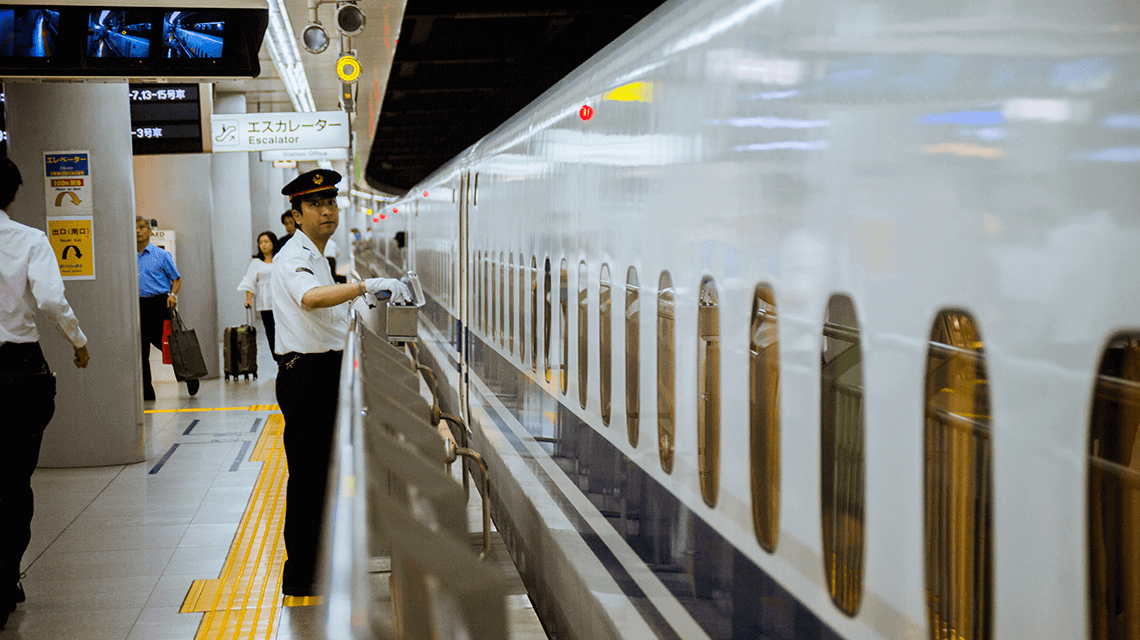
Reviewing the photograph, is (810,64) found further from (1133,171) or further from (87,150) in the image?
(87,150)

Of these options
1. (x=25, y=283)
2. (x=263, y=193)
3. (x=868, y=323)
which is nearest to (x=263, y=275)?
(x=25, y=283)

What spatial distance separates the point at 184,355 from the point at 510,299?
20.6 feet

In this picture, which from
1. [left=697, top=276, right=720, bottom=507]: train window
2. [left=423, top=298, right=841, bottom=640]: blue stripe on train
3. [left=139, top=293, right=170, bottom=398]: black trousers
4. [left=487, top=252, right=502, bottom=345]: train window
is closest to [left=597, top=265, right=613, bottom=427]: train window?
[left=423, top=298, right=841, bottom=640]: blue stripe on train

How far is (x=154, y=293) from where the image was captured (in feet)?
39.7

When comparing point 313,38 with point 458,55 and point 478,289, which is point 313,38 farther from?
point 458,55

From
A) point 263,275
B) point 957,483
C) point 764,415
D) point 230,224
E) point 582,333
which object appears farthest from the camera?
point 230,224

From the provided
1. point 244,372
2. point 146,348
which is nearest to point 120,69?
point 146,348

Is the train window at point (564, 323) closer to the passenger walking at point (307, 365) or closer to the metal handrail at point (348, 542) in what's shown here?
the passenger walking at point (307, 365)

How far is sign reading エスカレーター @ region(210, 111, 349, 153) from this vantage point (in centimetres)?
1211

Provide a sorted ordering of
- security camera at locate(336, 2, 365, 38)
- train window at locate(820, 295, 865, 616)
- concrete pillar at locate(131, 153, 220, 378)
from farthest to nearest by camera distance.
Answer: concrete pillar at locate(131, 153, 220, 378)
security camera at locate(336, 2, 365, 38)
train window at locate(820, 295, 865, 616)

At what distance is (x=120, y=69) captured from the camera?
6531mm

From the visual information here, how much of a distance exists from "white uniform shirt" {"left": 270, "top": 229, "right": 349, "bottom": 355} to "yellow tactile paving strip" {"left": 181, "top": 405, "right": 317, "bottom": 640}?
1.23 metres

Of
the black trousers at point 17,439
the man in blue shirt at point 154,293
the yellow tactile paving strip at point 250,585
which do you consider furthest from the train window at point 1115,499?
the man in blue shirt at point 154,293

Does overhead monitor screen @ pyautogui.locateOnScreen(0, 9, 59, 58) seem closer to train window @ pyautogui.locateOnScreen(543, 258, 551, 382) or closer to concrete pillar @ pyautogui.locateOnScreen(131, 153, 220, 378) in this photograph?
train window @ pyautogui.locateOnScreen(543, 258, 551, 382)
